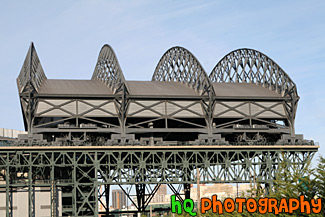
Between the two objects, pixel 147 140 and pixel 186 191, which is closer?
pixel 147 140

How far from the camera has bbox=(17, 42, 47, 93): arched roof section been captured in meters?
93.8

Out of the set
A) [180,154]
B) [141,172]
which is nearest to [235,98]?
[180,154]

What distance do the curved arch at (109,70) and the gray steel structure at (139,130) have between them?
0.18 metres

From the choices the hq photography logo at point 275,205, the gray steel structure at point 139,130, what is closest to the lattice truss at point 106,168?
the gray steel structure at point 139,130

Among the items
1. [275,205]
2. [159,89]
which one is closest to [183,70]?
[159,89]

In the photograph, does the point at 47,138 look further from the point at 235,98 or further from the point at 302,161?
the point at 302,161

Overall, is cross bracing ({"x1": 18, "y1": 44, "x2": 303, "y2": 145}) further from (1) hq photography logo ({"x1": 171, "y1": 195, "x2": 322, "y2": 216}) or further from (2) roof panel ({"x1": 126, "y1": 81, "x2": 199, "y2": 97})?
(1) hq photography logo ({"x1": 171, "y1": 195, "x2": 322, "y2": 216})

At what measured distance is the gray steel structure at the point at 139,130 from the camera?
9344cm

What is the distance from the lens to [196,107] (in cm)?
10162

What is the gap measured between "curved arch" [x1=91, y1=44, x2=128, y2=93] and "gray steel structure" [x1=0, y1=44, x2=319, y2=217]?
0.60ft

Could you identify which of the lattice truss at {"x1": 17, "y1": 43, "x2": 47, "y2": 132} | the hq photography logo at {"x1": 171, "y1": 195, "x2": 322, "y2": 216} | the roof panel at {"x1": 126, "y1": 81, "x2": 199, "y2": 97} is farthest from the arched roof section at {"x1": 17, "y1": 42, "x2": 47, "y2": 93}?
the hq photography logo at {"x1": 171, "y1": 195, "x2": 322, "y2": 216}

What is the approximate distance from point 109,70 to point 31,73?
16240 millimetres

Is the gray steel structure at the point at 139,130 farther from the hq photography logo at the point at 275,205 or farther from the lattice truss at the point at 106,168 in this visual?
the hq photography logo at the point at 275,205

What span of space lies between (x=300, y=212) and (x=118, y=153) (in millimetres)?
52255
